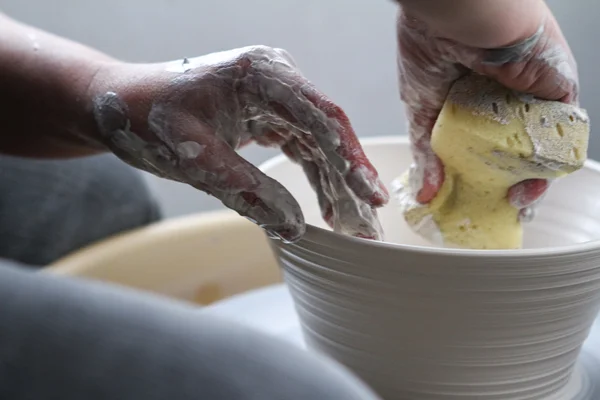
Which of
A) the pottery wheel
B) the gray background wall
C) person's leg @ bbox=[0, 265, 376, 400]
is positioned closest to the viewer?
person's leg @ bbox=[0, 265, 376, 400]

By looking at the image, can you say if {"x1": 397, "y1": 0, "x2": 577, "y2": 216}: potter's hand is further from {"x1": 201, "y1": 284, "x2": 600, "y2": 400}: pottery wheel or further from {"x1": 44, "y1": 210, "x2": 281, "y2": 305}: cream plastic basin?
{"x1": 44, "y1": 210, "x2": 281, "y2": 305}: cream plastic basin

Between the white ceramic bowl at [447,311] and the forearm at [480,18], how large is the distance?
170mm

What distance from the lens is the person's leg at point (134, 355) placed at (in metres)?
0.40

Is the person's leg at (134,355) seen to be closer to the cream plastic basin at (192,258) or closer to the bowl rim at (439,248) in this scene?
the bowl rim at (439,248)

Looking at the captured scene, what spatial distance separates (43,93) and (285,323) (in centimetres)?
41

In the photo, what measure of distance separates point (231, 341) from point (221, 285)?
2.47ft

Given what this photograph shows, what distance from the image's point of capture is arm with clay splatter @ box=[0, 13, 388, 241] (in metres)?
0.59

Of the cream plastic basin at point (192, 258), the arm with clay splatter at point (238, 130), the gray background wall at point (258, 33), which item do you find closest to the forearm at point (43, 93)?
the arm with clay splatter at point (238, 130)

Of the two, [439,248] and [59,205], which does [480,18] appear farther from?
[59,205]

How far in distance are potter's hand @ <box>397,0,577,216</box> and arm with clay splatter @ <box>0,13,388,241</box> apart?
0.33 ft

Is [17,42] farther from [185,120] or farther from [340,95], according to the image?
[340,95]

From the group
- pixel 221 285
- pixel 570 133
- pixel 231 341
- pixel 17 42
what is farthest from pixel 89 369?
pixel 221 285

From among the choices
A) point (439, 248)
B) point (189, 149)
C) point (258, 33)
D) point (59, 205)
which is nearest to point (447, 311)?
point (439, 248)

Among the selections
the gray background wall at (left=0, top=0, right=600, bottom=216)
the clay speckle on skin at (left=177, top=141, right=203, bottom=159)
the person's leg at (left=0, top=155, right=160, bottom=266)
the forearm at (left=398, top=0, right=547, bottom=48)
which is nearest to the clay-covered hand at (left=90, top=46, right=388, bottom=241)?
the clay speckle on skin at (left=177, top=141, right=203, bottom=159)
